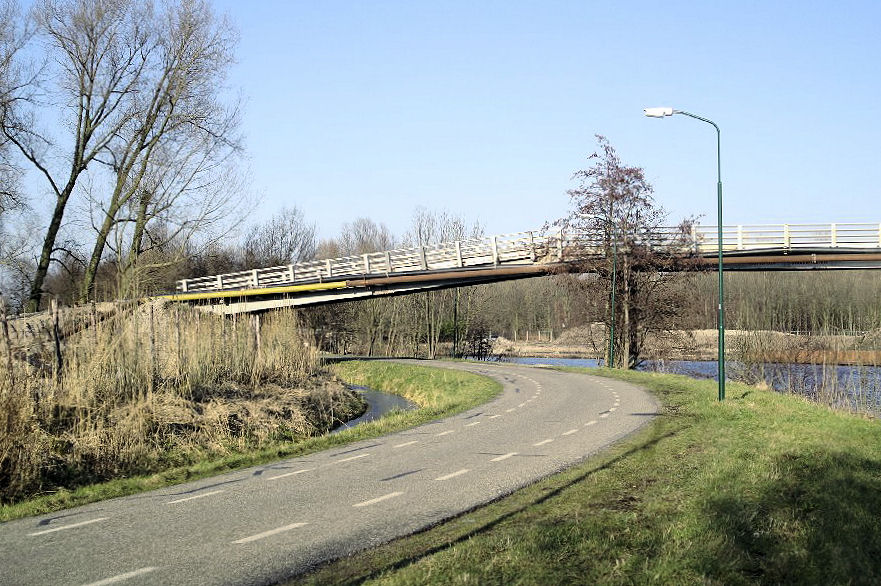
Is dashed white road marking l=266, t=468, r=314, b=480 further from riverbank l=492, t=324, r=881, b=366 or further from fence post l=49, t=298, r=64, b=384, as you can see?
riverbank l=492, t=324, r=881, b=366

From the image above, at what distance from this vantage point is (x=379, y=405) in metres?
27.7

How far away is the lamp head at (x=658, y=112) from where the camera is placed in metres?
17.8

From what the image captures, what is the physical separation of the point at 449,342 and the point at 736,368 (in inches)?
1403

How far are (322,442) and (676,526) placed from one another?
8.99 metres

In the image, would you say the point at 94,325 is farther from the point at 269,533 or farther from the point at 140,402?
the point at 269,533

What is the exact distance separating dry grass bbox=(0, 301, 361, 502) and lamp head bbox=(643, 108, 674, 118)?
11022mm

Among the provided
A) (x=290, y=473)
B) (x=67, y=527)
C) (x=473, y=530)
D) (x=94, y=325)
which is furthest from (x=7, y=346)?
(x=473, y=530)

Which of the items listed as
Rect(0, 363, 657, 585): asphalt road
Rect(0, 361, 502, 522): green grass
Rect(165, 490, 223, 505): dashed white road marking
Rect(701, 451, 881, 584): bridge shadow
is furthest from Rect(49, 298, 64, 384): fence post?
Rect(701, 451, 881, 584): bridge shadow

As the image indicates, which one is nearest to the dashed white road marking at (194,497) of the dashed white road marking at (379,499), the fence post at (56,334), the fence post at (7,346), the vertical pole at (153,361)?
the dashed white road marking at (379,499)

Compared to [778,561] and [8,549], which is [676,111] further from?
[8,549]

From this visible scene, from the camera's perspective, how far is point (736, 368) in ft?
98.2

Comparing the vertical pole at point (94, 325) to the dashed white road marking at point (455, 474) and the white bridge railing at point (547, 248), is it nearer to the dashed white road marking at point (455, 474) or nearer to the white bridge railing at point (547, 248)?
the dashed white road marking at point (455, 474)

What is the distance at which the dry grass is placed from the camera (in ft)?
36.4

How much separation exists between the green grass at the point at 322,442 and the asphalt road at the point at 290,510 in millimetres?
558
